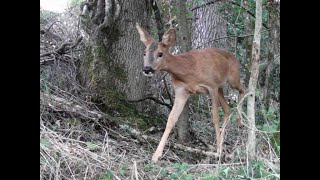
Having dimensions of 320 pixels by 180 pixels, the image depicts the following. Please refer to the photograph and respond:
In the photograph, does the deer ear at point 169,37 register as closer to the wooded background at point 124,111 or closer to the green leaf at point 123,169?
the wooded background at point 124,111

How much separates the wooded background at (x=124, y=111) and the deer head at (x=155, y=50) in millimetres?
373

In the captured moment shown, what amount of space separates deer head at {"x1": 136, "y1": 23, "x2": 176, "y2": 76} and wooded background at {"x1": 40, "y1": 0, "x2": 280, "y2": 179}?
37cm

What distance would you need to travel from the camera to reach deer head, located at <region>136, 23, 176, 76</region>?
5688 mm

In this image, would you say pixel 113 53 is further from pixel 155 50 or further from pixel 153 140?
pixel 153 140

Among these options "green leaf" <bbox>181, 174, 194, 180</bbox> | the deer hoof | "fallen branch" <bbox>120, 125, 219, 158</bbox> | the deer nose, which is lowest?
"green leaf" <bbox>181, 174, 194, 180</bbox>

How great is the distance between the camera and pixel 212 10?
9.48 metres

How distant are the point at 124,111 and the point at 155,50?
905 mm

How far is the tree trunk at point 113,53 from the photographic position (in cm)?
631

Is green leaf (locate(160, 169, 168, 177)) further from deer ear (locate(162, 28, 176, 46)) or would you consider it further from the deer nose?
deer ear (locate(162, 28, 176, 46))

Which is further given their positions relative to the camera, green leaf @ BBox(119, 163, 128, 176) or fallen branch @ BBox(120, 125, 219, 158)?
fallen branch @ BBox(120, 125, 219, 158)

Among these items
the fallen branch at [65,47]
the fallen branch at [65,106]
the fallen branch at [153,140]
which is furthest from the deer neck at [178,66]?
the fallen branch at [65,47]

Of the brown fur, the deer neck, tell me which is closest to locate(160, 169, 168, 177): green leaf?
the brown fur
